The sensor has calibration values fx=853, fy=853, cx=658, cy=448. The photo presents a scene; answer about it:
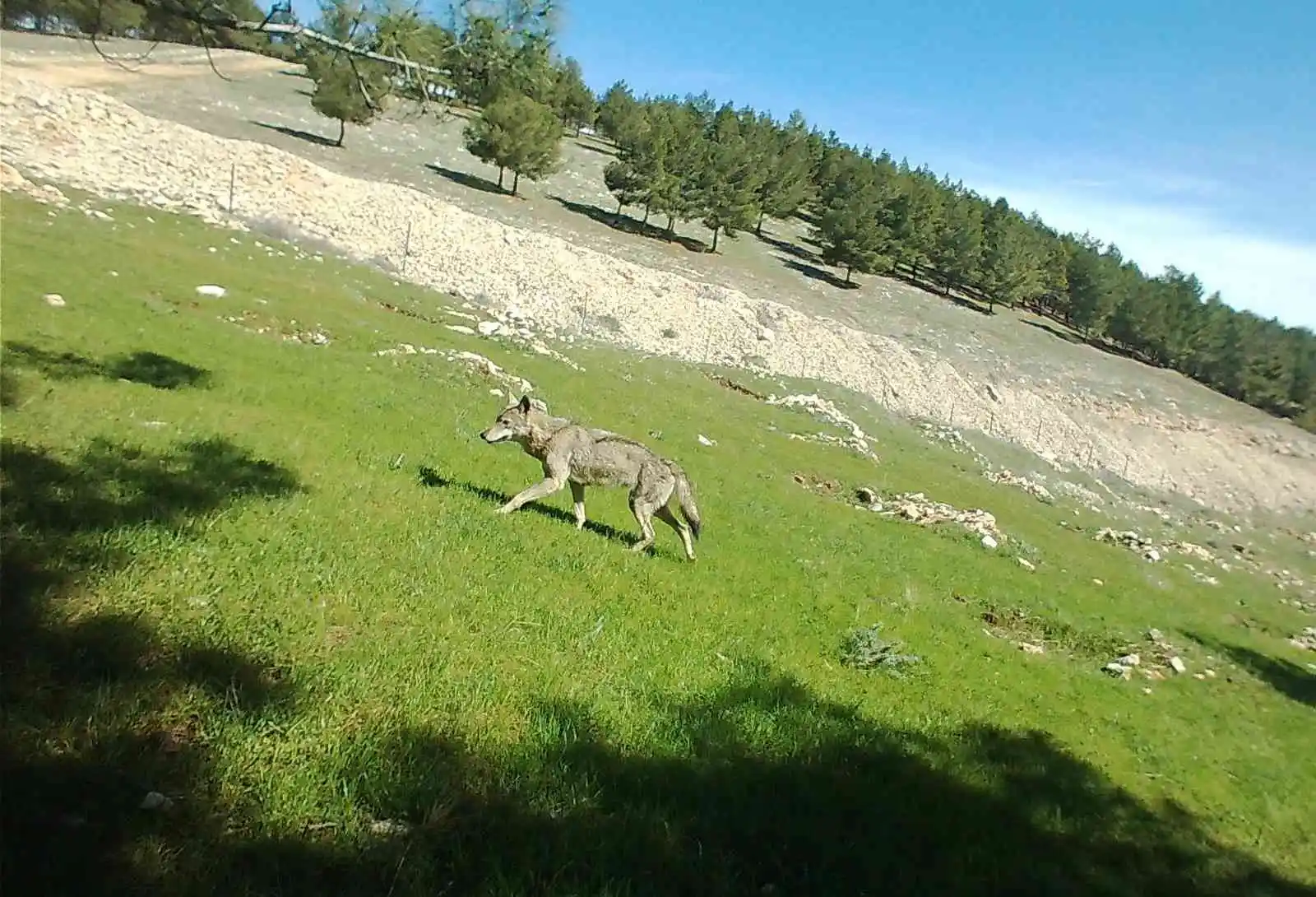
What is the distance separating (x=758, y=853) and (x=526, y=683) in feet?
8.00

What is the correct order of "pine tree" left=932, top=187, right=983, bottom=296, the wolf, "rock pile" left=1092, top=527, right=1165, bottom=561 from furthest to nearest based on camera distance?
"pine tree" left=932, top=187, right=983, bottom=296
"rock pile" left=1092, top=527, right=1165, bottom=561
the wolf

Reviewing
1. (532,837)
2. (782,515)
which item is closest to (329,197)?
(782,515)

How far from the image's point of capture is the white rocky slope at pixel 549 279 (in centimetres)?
3722

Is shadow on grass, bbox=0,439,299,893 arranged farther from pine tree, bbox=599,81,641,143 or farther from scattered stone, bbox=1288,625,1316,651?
pine tree, bbox=599,81,641,143

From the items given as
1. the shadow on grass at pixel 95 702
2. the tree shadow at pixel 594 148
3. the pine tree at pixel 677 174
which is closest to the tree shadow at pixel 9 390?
the shadow on grass at pixel 95 702

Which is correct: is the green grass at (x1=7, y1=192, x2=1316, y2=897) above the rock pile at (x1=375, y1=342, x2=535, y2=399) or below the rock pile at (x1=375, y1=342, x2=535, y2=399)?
above

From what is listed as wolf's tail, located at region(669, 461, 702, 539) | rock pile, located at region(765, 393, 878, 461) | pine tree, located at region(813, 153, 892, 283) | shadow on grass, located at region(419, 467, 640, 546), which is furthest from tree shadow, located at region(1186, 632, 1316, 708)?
pine tree, located at region(813, 153, 892, 283)

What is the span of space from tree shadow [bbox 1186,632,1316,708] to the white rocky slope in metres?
28.9

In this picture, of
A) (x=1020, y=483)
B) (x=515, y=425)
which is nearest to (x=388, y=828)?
(x=515, y=425)

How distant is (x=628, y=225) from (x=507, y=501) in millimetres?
72933

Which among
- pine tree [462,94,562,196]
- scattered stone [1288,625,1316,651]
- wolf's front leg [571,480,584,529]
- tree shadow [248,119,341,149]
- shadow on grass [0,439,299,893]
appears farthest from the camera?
pine tree [462,94,562,196]

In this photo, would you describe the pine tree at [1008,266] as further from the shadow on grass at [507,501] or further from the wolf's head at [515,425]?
the wolf's head at [515,425]

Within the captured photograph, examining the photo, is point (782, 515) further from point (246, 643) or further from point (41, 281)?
point (41, 281)

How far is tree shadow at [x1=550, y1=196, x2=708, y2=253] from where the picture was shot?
264 feet
